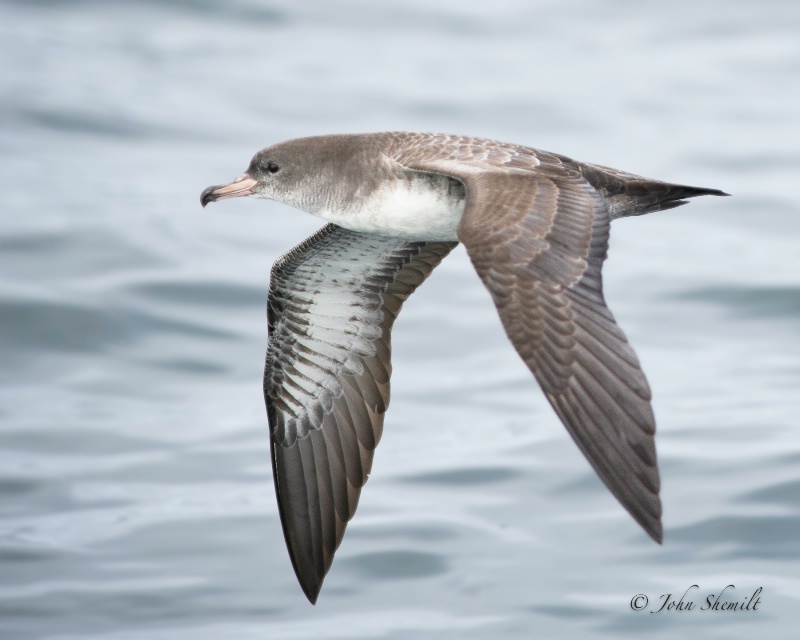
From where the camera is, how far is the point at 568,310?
22.9 ft

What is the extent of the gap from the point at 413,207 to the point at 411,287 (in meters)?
1.21

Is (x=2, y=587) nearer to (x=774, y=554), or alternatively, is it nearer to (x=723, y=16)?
(x=774, y=554)

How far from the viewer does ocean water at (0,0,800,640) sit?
9.84m

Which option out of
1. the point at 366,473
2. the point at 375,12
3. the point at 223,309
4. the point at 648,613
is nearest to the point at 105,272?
the point at 223,309

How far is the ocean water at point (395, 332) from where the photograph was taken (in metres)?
9.84

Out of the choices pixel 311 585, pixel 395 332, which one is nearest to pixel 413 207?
pixel 311 585

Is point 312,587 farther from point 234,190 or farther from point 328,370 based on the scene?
point 234,190

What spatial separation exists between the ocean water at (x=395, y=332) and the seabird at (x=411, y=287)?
1.09 meters

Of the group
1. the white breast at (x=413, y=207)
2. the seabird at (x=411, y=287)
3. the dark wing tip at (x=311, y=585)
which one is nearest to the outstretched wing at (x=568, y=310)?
the seabird at (x=411, y=287)

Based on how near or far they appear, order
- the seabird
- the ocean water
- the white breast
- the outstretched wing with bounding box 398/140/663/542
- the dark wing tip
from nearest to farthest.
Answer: the outstretched wing with bounding box 398/140/663/542, the seabird, the white breast, the dark wing tip, the ocean water

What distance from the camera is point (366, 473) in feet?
30.2
